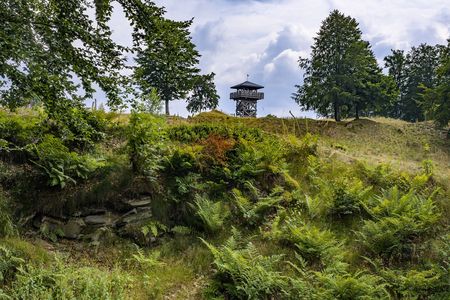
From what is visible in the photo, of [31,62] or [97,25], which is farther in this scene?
[97,25]

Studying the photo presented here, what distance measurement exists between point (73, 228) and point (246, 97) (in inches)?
1269

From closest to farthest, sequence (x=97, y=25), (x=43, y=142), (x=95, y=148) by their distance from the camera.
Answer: (x=97, y=25), (x=43, y=142), (x=95, y=148)

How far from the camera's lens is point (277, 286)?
6312 mm

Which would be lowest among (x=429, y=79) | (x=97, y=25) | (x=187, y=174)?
(x=187, y=174)

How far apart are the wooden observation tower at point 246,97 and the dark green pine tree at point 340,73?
46.0ft

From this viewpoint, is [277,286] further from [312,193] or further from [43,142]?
[43,142]

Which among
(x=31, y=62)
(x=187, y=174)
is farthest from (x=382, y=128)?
(x=31, y=62)

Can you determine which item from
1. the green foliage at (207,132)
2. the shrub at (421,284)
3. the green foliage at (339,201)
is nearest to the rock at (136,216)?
the green foliage at (207,132)

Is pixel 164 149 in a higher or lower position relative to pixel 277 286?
higher

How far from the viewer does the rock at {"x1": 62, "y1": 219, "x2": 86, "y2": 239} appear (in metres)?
7.36

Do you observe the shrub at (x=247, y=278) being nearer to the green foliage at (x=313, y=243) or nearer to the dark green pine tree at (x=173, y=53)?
the green foliage at (x=313, y=243)

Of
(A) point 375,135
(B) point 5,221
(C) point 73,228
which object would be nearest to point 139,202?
(C) point 73,228

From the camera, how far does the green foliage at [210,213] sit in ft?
25.5

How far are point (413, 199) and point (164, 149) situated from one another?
214 inches
